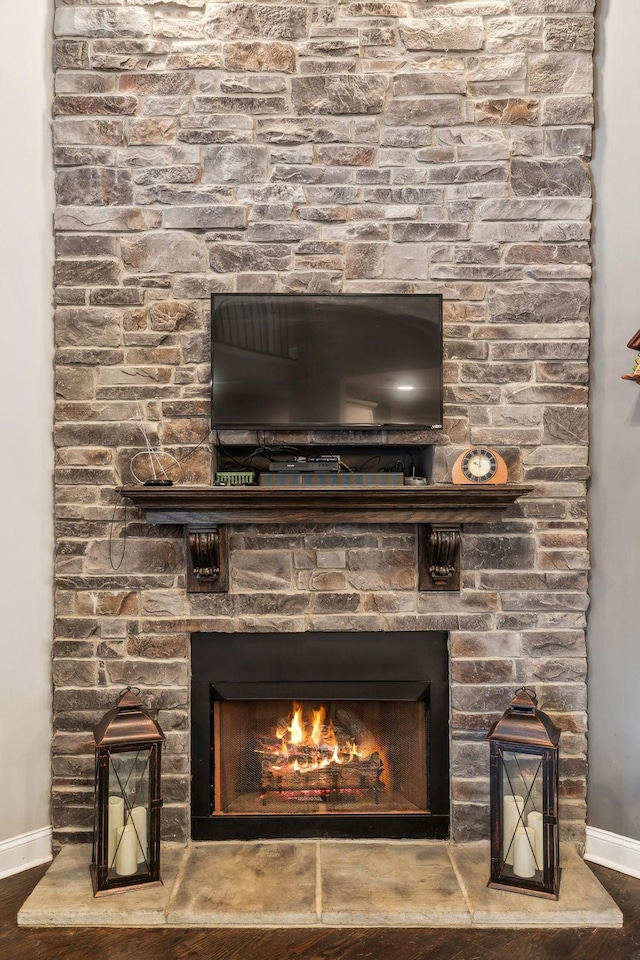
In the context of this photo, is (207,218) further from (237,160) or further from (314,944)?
(314,944)

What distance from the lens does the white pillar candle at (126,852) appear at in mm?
2217

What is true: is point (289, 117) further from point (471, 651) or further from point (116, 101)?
point (471, 651)

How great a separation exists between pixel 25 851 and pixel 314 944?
1.17m

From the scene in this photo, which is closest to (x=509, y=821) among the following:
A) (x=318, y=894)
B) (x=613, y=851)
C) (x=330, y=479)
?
(x=613, y=851)

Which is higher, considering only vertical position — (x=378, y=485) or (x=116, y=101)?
(x=116, y=101)

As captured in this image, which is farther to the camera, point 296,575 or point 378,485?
point 296,575

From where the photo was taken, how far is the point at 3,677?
7.98ft

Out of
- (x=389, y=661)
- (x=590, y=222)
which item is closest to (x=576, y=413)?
(x=590, y=222)

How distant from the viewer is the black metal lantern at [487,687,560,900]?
2.17 metres

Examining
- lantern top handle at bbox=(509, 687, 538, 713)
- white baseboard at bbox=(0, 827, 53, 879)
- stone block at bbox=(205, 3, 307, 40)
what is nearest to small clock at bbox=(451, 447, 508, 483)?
lantern top handle at bbox=(509, 687, 538, 713)

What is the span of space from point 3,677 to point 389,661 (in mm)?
1459

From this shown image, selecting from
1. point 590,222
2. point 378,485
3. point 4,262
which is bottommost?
point 378,485

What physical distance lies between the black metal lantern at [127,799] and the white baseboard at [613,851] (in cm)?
161

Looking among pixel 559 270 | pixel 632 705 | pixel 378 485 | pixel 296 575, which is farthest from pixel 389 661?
pixel 559 270
